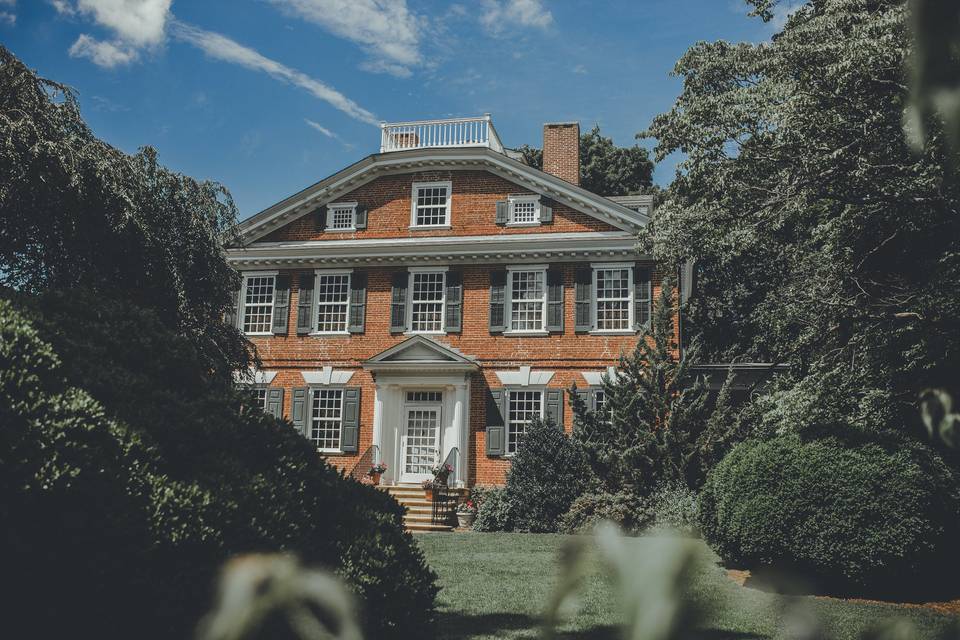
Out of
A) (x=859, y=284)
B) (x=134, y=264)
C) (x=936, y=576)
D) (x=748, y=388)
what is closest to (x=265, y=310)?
(x=134, y=264)

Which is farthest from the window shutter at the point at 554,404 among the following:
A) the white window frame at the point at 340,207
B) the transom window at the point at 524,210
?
the white window frame at the point at 340,207

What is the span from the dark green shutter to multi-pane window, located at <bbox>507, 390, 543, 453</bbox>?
6.15 feet

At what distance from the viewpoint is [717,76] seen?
15039 mm

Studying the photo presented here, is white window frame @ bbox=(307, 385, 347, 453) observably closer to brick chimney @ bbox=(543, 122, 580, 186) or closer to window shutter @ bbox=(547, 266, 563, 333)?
window shutter @ bbox=(547, 266, 563, 333)

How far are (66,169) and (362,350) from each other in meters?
11.4

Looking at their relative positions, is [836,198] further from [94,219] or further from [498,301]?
[498,301]

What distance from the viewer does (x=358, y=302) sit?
76.8ft

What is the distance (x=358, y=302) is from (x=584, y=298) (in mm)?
6560

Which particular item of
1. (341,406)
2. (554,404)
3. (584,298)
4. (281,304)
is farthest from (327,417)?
(584,298)

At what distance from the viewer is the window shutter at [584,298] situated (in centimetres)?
2181

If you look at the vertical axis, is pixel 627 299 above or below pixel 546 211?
below

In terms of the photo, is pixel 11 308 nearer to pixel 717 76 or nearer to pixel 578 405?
pixel 717 76

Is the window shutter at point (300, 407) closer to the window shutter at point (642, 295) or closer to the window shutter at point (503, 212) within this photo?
the window shutter at point (503, 212)

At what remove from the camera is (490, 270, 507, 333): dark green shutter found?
22.3 meters
